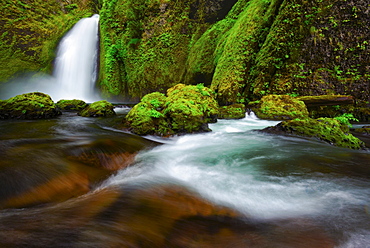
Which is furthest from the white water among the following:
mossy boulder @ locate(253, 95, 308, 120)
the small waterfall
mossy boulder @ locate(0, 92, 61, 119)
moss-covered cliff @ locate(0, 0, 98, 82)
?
moss-covered cliff @ locate(0, 0, 98, 82)

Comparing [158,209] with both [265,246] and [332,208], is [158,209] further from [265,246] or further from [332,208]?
[332,208]

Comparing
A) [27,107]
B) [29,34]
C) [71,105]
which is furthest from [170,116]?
[29,34]

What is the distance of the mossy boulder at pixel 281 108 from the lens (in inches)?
346

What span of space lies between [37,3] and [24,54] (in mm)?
7365

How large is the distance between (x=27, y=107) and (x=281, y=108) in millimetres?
11486

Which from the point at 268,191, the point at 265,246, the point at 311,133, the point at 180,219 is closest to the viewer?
the point at 265,246

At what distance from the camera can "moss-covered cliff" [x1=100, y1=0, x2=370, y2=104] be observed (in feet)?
32.1

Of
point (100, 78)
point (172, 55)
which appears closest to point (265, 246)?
point (172, 55)

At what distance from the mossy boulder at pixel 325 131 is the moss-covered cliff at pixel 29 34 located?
2543 centimetres

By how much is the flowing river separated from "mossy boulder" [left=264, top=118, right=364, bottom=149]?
29.0 inches

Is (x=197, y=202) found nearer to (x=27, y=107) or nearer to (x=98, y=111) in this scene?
(x=98, y=111)

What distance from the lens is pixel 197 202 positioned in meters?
2.25

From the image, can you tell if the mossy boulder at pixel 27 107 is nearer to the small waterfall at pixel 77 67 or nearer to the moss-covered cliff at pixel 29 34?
the small waterfall at pixel 77 67

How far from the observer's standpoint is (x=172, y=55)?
2025cm
